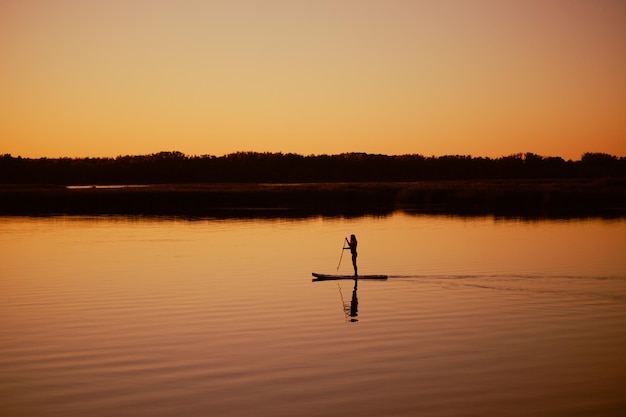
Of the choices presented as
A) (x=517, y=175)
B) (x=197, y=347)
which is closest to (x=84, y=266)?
(x=197, y=347)

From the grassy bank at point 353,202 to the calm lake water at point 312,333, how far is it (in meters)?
40.4

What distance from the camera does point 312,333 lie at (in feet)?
70.8

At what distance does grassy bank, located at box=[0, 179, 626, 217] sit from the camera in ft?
279

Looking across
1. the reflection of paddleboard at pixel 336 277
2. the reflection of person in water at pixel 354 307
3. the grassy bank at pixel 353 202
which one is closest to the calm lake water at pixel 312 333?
the reflection of person in water at pixel 354 307

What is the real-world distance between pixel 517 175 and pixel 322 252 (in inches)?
6162

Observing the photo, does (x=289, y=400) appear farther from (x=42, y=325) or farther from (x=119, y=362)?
(x=42, y=325)

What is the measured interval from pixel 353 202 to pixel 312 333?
280 feet

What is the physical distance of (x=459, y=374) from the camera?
16891 millimetres

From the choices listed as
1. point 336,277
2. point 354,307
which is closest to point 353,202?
point 336,277

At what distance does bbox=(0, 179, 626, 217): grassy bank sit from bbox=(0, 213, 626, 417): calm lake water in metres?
40.4

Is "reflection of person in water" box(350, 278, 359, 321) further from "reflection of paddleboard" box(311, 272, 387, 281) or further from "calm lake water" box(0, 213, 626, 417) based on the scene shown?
"reflection of paddleboard" box(311, 272, 387, 281)

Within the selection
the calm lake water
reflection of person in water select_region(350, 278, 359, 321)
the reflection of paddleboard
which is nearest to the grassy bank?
the calm lake water

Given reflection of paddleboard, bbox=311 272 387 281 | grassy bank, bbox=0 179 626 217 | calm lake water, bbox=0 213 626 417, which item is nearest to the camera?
calm lake water, bbox=0 213 626 417

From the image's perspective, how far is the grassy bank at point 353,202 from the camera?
279 ft
